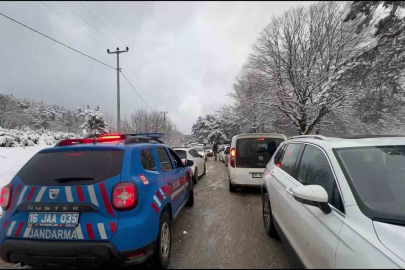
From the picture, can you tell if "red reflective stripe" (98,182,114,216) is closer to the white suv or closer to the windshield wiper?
the windshield wiper

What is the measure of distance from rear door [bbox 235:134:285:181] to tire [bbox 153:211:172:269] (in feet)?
13.1

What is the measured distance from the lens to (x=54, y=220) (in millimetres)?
2145


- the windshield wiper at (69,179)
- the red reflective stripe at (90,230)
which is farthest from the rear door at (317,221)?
the windshield wiper at (69,179)

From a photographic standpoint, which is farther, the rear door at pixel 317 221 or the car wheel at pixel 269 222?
A: the car wheel at pixel 269 222

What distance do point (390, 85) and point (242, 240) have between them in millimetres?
6431

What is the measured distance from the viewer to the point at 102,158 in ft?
8.06

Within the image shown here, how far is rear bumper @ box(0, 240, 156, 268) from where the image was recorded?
Result: 6.55 feet

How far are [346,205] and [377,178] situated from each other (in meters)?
0.71

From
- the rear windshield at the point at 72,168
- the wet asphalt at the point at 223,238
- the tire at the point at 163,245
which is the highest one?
the rear windshield at the point at 72,168

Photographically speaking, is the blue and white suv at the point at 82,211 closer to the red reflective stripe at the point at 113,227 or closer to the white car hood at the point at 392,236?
the red reflective stripe at the point at 113,227

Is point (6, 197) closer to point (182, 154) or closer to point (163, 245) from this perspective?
point (163, 245)

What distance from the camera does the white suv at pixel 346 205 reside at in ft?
4.92

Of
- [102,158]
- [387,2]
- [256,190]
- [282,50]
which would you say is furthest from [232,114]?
[102,158]

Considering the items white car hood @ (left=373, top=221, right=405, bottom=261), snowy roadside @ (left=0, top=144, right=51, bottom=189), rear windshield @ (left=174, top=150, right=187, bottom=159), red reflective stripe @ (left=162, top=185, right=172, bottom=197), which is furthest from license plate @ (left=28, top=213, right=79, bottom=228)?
rear windshield @ (left=174, top=150, right=187, bottom=159)
